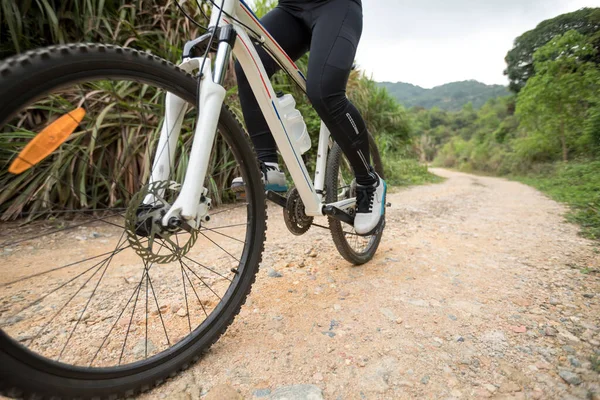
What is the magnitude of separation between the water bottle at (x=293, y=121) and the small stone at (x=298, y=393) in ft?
3.30

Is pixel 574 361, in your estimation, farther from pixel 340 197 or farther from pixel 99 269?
pixel 99 269

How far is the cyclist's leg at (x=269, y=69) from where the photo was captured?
5.18ft

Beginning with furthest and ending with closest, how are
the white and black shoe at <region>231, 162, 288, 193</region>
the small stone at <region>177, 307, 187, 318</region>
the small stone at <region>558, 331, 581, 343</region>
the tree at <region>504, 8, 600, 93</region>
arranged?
the tree at <region>504, 8, 600, 93</region>, the white and black shoe at <region>231, 162, 288, 193</region>, the small stone at <region>177, 307, 187, 318</region>, the small stone at <region>558, 331, 581, 343</region>

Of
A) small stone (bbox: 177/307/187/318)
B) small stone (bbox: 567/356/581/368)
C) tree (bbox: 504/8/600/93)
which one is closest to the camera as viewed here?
small stone (bbox: 567/356/581/368)

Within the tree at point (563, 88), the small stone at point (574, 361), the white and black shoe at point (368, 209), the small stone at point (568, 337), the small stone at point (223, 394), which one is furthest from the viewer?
the tree at point (563, 88)

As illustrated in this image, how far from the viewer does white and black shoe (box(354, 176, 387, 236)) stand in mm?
1765

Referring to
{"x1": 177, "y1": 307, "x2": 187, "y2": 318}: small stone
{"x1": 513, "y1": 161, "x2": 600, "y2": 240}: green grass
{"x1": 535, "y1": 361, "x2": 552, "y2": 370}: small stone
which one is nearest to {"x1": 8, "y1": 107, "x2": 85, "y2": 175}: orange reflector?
{"x1": 177, "y1": 307, "x2": 187, "y2": 318}: small stone

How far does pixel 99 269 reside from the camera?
4.34 feet

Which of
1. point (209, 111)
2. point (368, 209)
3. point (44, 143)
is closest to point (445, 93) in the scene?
point (368, 209)

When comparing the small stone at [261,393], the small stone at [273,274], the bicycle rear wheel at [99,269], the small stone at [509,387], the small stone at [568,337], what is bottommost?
the small stone at [509,387]

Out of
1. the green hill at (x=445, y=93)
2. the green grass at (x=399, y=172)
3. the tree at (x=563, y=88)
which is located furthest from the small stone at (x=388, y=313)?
the green hill at (x=445, y=93)

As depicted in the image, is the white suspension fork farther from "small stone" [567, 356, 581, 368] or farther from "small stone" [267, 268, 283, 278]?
"small stone" [567, 356, 581, 368]

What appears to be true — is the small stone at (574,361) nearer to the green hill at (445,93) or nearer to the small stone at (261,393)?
the small stone at (261,393)

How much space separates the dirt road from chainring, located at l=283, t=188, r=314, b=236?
1.08 ft
